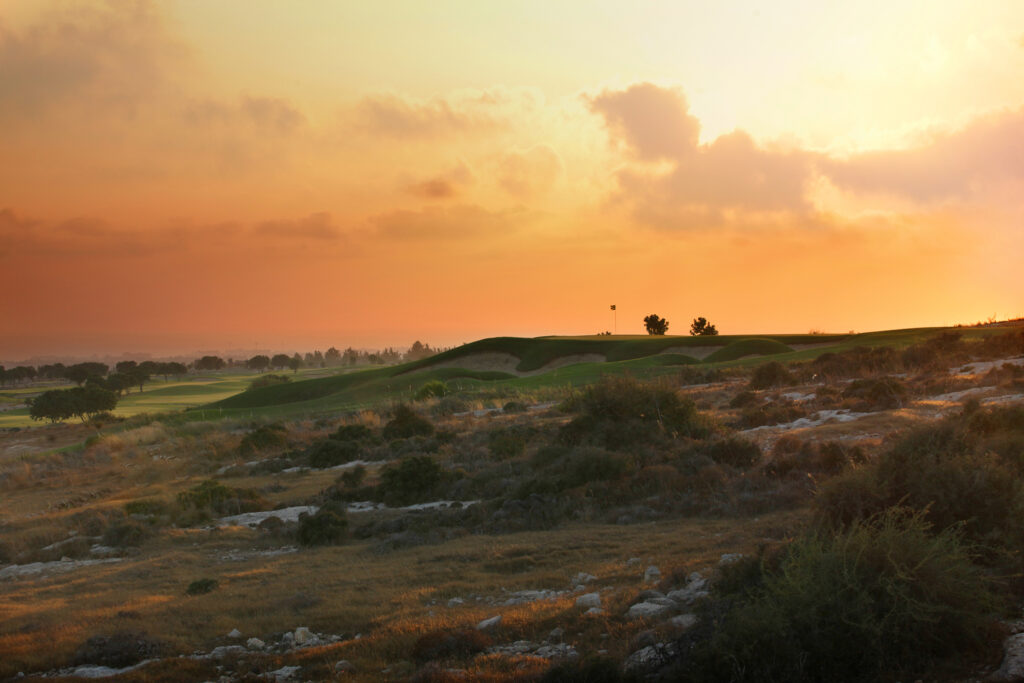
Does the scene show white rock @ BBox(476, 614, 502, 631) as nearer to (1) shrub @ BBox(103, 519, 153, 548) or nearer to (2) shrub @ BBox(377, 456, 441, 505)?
(2) shrub @ BBox(377, 456, 441, 505)

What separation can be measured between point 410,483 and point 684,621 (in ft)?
34.8

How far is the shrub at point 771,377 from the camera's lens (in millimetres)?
29891

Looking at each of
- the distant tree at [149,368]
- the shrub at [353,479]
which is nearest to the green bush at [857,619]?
the shrub at [353,479]

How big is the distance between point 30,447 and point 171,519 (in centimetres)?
3225

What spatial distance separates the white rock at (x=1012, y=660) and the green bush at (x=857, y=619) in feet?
0.52

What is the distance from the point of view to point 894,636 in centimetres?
539

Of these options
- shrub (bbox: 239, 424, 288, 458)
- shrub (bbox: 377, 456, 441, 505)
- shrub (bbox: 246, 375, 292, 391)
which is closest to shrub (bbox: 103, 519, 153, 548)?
shrub (bbox: 377, 456, 441, 505)

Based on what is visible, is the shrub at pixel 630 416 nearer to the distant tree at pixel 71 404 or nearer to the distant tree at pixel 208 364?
the distant tree at pixel 71 404

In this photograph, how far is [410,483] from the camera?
16469 millimetres

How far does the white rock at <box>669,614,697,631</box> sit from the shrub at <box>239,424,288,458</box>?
23.0 m

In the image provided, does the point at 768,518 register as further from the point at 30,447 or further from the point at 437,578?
the point at 30,447

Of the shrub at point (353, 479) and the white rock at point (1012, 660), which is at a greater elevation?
the white rock at point (1012, 660)

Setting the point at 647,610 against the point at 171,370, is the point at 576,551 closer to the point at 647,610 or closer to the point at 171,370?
the point at 647,610

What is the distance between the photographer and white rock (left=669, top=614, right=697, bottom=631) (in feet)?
21.1
